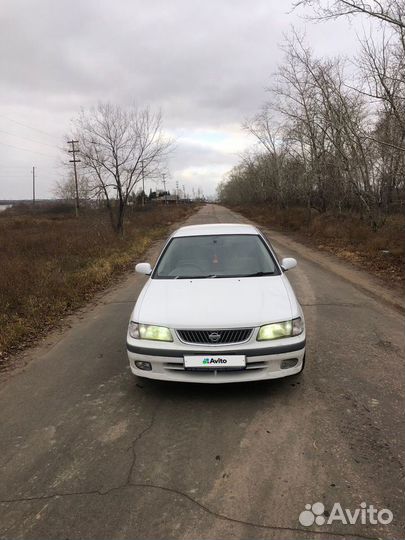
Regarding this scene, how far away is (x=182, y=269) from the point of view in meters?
4.87

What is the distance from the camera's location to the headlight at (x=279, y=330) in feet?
11.7

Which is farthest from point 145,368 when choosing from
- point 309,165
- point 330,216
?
point 309,165

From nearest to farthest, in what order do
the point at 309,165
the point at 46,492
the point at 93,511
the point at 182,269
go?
the point at 93,511, the point at 46,492, the point at 182,269, the point at 309,165

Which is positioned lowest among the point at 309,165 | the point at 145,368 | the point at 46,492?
the point at 46,492

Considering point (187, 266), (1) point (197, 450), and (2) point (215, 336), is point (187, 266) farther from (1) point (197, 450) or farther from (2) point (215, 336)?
(1) point (197, 450)

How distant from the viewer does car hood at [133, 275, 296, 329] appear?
142 inches

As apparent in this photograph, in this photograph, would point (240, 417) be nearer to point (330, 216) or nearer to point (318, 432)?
point (318, 432)

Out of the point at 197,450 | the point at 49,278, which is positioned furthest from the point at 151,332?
the point at 49,278

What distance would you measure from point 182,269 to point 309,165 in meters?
22.2

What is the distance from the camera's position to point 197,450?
9.98 feet

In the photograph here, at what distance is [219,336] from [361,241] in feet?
44.6

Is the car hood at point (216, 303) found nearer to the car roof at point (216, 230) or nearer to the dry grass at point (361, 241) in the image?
the car roof at point (216, 230)

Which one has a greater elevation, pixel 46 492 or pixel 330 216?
pixel 330 216

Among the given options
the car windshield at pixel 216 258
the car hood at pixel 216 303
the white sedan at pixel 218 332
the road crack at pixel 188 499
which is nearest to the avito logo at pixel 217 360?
the white sedan at pixel 218 332
